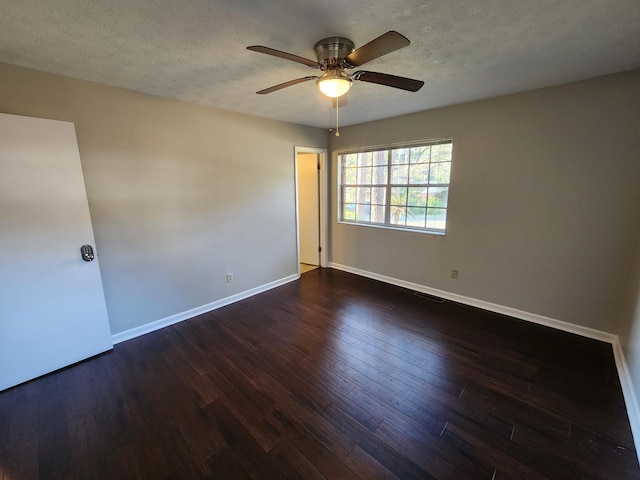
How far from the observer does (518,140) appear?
8.80 feet

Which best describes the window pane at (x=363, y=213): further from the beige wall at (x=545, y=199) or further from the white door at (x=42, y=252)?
the white door at (x=42, y=252)

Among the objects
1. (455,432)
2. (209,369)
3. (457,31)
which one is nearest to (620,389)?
(455,432)

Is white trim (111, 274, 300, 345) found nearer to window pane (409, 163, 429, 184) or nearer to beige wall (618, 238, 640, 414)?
window pane (409, 163, 429, 184)

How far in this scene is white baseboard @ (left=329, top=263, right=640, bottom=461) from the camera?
65.1 inches

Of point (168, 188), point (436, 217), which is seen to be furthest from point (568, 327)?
point (168, 188)

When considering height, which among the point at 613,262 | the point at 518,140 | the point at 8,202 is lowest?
the point at 613,262

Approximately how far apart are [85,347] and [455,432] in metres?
2.98

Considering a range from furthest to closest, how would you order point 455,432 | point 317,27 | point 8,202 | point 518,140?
point 518,140 → point 8,202 → point 455,432 → point 317,27

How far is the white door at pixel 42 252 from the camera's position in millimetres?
1883

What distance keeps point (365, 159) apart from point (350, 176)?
39 centimetres

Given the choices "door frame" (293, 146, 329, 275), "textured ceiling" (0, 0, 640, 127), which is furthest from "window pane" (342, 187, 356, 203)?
"textured ceiling" (0, 0, 640, 127)

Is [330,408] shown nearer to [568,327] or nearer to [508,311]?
[508,311]

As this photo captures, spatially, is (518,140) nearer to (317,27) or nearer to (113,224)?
(317,27)

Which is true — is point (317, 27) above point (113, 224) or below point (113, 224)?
above
